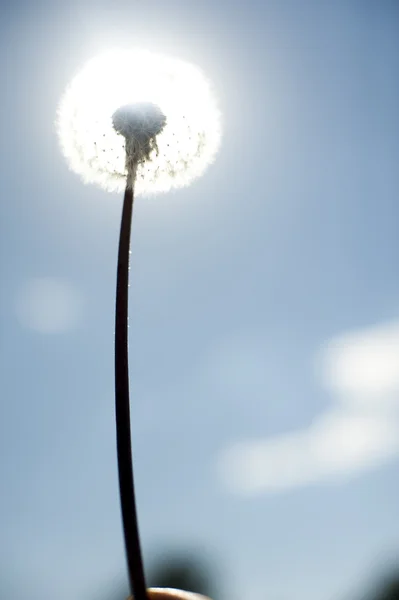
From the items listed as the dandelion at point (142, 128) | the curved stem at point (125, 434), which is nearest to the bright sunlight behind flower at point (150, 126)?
the dandelion at point (142, 128)

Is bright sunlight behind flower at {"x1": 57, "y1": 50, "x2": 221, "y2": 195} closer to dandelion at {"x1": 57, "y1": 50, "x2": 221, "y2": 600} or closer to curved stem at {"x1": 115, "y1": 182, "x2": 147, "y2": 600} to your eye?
dandelion at {"x1": 57, "y1": 50, "x2": 221, "y2": 600}

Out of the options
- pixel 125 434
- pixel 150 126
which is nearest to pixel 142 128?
pixel 150 126

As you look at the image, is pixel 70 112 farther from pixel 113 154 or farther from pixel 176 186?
pixel 176 186

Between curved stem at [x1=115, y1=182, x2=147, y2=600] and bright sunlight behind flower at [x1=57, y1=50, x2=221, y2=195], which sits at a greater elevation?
bright sunlight behind flower at [x1=57, y1=50, x2=221, y2=195]

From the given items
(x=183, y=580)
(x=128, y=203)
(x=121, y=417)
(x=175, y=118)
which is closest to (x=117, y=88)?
(x=175, y=118)

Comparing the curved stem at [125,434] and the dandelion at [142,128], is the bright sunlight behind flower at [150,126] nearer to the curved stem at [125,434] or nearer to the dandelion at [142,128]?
the dandelion at [142,128]

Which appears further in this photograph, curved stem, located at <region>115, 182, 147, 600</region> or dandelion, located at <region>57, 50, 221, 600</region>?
dandelion, located at <region>57, 50, 221, 600</region>

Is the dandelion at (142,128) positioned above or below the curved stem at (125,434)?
above


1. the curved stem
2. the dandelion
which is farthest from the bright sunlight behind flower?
the curved stem
